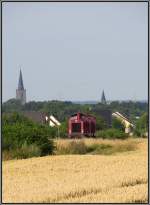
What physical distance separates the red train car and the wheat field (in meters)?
18.9

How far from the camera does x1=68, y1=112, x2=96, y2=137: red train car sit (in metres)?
41.0

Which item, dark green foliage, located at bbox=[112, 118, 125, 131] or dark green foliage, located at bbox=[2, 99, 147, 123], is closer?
dark green foliage, located at bbox=[112, 118, 125, 131]

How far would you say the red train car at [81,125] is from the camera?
134 feet

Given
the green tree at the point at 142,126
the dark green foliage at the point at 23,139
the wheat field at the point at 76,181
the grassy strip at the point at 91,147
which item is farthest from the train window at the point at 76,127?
the wheat field at the point at 76,181

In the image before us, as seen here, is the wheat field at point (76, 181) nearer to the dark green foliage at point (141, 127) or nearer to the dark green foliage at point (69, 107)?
the dark green foliage at point (141, 127)

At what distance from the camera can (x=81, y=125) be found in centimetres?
4103

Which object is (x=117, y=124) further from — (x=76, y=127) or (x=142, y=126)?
(x=76, y=127)

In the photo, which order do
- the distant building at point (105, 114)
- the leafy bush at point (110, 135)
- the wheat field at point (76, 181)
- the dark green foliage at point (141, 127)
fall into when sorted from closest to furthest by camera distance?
the wheat field at point (76, 181) < the leafy bush at point (110, 135) < the dark green foliage at point (141, 127) < the distant building at point (105, 114)

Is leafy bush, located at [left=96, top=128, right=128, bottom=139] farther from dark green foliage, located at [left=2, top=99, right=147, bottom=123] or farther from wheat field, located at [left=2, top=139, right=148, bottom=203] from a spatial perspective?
wheat field, located at [left=2, top=139, right=148, bottom=203]

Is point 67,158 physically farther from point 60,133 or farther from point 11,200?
point 60,133

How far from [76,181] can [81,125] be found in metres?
26.9

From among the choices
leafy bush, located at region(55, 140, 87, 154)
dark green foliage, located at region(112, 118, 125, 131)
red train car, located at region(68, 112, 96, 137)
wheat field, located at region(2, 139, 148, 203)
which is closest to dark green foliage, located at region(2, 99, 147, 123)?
dark green foliage, located at region(112, 118, 125, 131)

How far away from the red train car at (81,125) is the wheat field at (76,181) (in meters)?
18.9

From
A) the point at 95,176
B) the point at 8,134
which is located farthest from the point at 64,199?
the point at 8,134
